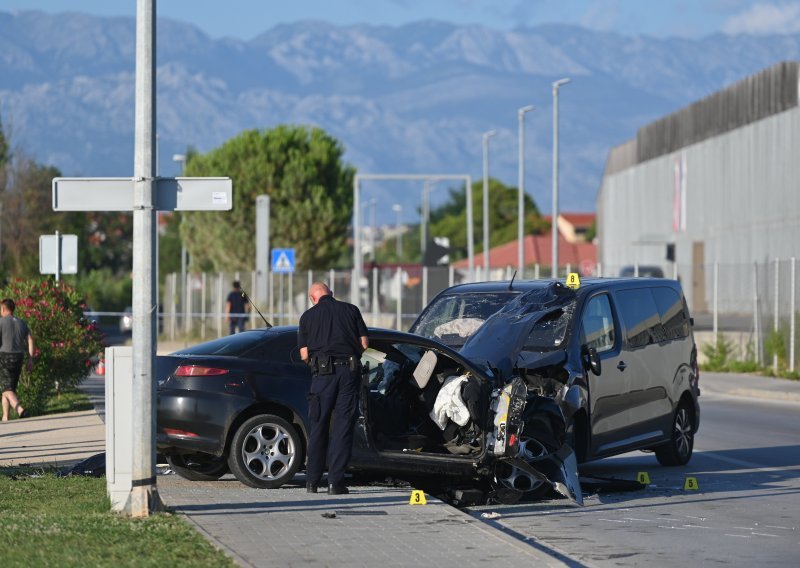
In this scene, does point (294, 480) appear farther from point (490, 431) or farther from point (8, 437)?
point (8, 437)

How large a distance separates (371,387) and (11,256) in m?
46.3

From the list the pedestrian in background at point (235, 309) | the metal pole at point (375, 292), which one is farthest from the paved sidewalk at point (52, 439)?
the metal pole at point (375, 292)

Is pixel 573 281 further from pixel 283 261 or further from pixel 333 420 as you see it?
pixel 283 261

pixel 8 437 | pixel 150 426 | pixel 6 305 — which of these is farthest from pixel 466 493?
pixel 6 305

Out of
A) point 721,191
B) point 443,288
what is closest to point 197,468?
point 443,288

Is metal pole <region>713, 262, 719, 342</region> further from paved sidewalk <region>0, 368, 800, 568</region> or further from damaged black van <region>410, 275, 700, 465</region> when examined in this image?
paved sidewalk <region>0, 368, 800, 568</region>

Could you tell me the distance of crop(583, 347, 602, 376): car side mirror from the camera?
1366 cm

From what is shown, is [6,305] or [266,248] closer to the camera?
[6,305]

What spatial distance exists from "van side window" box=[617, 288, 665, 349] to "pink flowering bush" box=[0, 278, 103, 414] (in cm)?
1104

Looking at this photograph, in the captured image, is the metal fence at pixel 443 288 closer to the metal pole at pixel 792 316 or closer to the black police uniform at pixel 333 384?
the metal pole at pixel 792 316

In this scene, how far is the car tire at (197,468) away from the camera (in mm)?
13172

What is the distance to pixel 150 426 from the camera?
10.6 m

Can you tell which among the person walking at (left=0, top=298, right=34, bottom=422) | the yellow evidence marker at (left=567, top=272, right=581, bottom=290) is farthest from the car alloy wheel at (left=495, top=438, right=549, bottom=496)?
the person walking at (left=0, top=298, right=34, bottom=422)

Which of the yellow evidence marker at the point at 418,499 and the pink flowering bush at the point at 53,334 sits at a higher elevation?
the pink flowering bush at the point at 53,334
